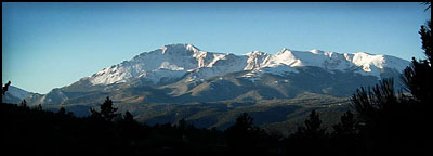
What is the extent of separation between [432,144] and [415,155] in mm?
944

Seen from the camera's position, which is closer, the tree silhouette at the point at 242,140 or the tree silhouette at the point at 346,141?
the tree silhouette at the point at 242,140

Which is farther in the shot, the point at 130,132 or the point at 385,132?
the point at 130,132

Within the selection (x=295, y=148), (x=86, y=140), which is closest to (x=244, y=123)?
(x=295, y=148)

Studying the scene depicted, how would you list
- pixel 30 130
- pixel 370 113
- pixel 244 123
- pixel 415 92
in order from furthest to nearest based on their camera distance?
pixel 244 123 → pixel 370 113 → pixel 415 92 → pixel 30 130

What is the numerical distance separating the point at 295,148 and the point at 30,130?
16850 millimetres

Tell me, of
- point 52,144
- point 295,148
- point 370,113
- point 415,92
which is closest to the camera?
point 52,144

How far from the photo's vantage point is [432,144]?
23.2 metres

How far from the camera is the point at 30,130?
24.2 m

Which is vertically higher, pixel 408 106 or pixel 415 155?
pixel 408 106

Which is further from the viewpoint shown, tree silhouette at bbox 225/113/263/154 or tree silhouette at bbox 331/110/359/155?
tree silhouette at bbox 331/110/359/155

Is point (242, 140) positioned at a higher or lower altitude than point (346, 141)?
higher

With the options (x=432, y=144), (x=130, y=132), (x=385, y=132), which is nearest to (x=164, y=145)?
(x=130, y=132)

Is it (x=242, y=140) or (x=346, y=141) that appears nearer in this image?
(x=242, y=140)

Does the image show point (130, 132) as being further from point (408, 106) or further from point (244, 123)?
point (408, 106)
